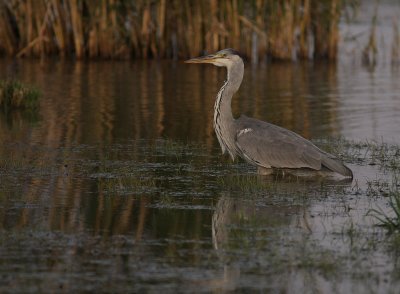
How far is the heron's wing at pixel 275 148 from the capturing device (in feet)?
32.5

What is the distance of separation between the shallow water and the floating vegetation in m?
0.42

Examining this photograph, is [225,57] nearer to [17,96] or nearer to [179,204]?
[179,204]

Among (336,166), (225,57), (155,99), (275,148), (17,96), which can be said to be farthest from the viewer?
(155,99)

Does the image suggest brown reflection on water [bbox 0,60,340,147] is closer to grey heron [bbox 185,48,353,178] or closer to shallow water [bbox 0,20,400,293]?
shallow water [bbox 0,20,400,293]

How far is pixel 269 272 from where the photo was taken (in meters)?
6.68

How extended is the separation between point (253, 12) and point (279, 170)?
38.2 ft

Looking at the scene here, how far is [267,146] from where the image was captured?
10.0 metres

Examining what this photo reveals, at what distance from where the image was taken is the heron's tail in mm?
9677

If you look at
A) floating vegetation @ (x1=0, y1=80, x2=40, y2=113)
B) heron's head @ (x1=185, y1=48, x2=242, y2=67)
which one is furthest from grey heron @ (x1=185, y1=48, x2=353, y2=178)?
floating vegetation @ (x1=0, y1=80, x2=40, y2=113)

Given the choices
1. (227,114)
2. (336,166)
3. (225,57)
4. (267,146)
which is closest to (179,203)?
(267,146)

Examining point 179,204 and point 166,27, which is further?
point 166,27

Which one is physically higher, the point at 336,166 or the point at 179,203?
the point at 336,166

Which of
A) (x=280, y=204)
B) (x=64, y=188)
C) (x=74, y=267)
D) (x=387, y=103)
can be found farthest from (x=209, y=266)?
Result: (x=387, y=103)

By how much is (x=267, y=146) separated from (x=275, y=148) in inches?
3.2
